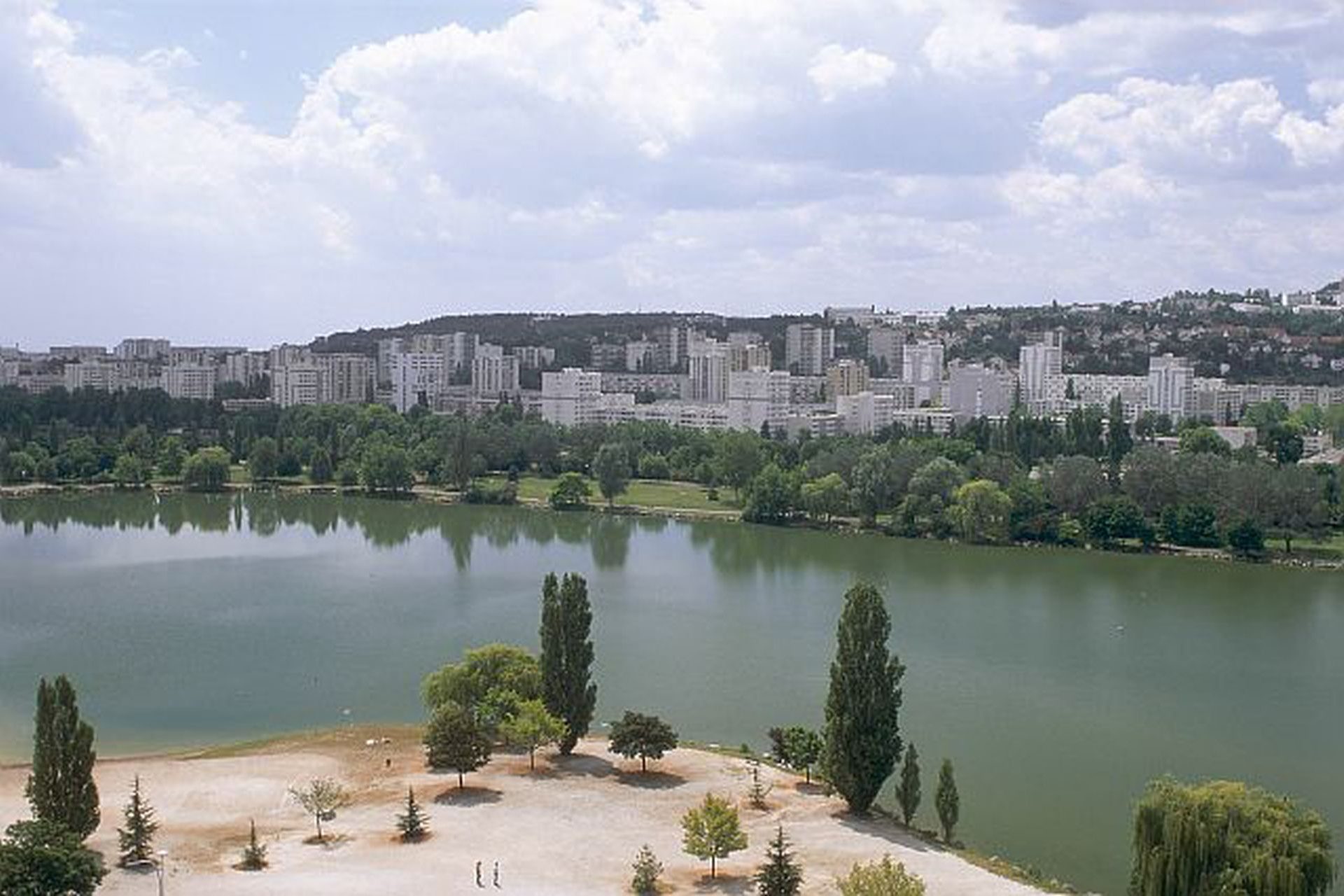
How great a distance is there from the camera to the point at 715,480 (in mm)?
36906

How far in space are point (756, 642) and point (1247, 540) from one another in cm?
1273

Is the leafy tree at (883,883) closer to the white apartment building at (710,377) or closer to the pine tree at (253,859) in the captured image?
the pine tree at (253,859)

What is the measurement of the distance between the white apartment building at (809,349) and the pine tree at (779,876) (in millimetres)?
65881

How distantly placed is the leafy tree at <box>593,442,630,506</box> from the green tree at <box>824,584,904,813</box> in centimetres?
2364

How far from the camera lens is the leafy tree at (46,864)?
812 cm

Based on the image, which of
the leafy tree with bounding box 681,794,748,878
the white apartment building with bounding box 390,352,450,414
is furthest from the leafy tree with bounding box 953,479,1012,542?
the white apartment building with bounding box 390,352,450,414

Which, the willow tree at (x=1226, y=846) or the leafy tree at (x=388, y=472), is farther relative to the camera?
the leafy tree at (x=388, y=472)

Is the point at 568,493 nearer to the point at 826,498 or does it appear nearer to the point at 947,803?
the point at 826,498

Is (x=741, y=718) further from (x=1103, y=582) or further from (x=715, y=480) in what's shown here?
(x=715, y=480)

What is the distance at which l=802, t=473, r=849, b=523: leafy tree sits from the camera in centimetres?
3100

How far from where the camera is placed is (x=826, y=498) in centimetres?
3100

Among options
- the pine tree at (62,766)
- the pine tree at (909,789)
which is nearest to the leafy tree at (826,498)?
the pine tree at (909,789)

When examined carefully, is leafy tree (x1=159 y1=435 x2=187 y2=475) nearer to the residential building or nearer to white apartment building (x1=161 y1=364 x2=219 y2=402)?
the residential building

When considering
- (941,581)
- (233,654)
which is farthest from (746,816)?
(941,581)
